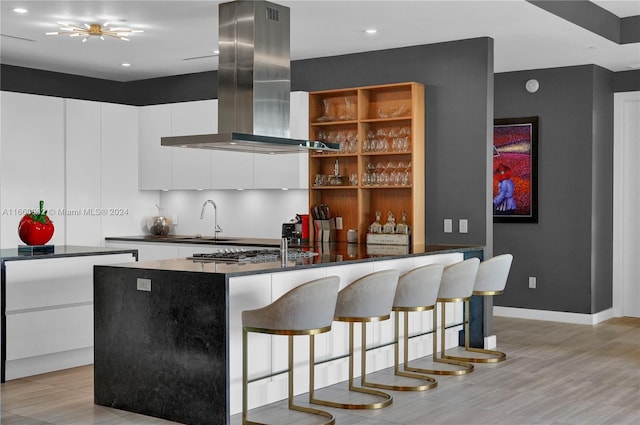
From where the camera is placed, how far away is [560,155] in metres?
8.45

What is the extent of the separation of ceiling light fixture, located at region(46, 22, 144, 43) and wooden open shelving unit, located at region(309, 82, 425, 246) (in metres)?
1.98

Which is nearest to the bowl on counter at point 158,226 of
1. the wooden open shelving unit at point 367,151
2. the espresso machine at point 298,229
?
the espresso machine at point 298,229

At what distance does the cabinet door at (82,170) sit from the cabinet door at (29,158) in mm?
87

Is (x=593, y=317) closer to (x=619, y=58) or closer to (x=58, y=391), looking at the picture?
(x=619, y=58)

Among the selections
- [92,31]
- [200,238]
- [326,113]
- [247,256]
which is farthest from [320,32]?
[200,238]

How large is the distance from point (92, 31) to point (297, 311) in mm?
3369

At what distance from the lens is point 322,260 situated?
5.34 m

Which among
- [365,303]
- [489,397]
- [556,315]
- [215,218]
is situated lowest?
[489,397]

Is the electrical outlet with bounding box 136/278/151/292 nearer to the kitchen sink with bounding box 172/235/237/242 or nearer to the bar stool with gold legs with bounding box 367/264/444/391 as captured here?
the bar stool with gold legs with bounding box 367/264/444/391

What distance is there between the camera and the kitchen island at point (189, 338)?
450cm

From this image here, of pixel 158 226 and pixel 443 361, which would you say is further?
pixel 158 226

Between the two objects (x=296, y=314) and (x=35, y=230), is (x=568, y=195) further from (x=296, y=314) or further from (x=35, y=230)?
(x=35, y=230)

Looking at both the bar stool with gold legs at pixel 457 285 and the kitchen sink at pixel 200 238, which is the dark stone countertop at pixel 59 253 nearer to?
the kitchen sink at pixel 200 238

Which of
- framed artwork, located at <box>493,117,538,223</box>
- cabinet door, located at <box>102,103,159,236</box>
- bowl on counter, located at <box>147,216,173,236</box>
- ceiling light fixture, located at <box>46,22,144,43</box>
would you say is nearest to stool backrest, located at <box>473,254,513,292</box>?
framed artwork, located at <box>493,117,538,223</box>
